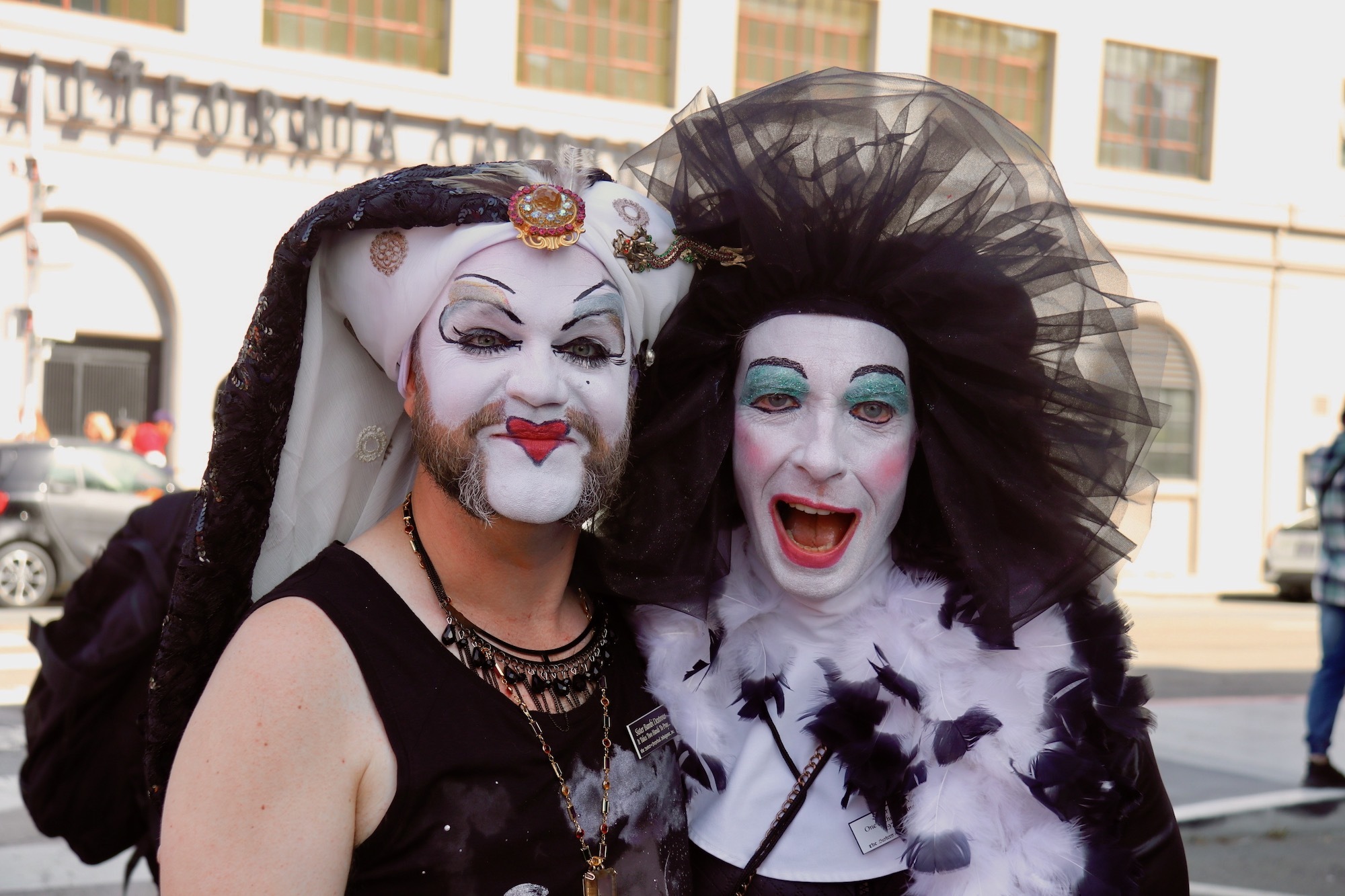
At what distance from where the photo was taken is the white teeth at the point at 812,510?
2.27m

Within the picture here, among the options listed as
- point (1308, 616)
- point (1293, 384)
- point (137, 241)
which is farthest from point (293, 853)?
point (1293, 384)

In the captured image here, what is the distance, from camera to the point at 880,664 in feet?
7.61

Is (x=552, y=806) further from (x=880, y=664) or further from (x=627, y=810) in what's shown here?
(x=880, y=664)

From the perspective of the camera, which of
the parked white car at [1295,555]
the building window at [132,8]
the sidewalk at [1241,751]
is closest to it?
the sidewalk at [1241,751]

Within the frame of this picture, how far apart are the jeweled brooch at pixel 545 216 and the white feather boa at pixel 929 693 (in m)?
0.74

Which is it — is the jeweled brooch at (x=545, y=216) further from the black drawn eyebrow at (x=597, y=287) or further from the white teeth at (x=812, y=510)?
the white teeth at (x=812, y=510)

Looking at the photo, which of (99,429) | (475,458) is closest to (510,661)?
(475,458)

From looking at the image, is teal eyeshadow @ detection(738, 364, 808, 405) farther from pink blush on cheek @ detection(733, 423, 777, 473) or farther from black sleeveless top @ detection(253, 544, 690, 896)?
black sleeveless top @ detection(253, 544, 690, 896)

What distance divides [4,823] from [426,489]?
12.0 ft

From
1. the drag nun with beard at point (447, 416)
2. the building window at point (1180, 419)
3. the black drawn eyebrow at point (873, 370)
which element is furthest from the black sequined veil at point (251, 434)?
the building window at point (1180, 419)

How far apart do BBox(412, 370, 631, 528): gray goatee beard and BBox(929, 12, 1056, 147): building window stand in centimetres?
1694

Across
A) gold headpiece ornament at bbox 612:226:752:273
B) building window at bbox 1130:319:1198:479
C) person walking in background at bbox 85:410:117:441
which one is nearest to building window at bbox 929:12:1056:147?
building window at bbox 1130:319:1198:479

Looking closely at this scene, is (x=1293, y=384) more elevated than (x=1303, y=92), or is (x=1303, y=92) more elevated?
(x=1303, y=92)

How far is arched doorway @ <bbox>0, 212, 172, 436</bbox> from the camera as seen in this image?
13.4 metres
